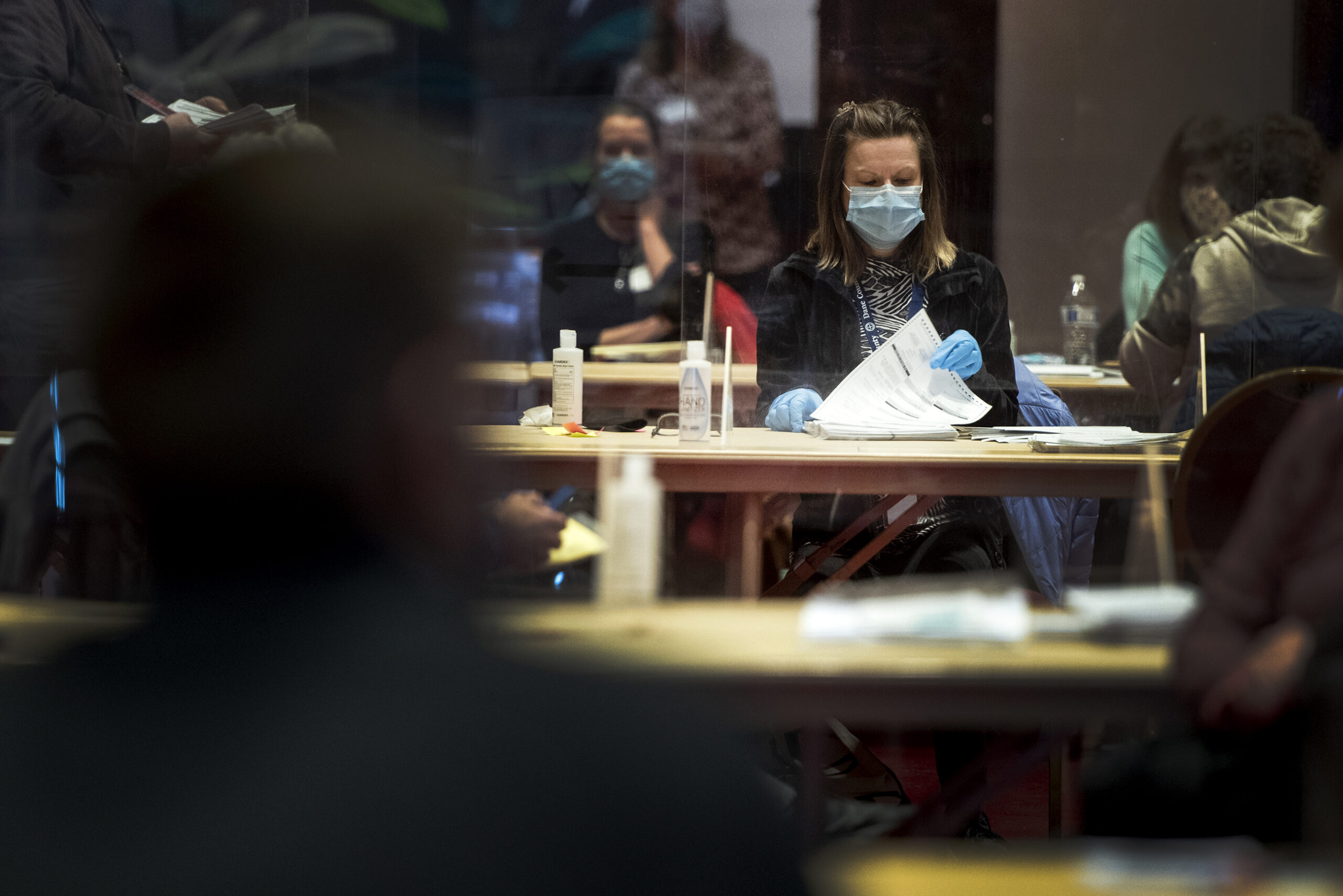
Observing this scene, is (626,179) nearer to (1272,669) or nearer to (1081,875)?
(1272,669)

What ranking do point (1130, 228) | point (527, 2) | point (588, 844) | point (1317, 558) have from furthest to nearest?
point (527, 2) < point (1130, 228) < point (1317, 558) < point (588, 844)

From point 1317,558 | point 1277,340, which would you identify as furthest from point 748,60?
point 1317,558

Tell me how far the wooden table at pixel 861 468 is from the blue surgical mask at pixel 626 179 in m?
1.16

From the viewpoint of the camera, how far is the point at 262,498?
492 millimetres

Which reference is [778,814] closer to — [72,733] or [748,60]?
[72,733]

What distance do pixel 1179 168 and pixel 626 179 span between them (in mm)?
1494

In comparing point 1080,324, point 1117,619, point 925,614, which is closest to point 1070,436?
point 1080,324

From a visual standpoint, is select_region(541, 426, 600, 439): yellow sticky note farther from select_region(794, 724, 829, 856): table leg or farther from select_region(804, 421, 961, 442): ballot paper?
select_region(794, 724, 829, 856): table leg

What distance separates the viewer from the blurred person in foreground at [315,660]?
0.45m

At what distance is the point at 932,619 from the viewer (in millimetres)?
1198

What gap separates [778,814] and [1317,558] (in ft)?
4.12

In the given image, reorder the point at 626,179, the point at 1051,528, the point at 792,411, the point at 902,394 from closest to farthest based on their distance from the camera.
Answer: the point at 902,394 < the point at 792,411 < the point at 1051,528 < the point at 626,179

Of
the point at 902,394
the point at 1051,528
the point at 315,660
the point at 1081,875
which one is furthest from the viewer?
the point at 1051,528

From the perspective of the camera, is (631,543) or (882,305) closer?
(631,543)
